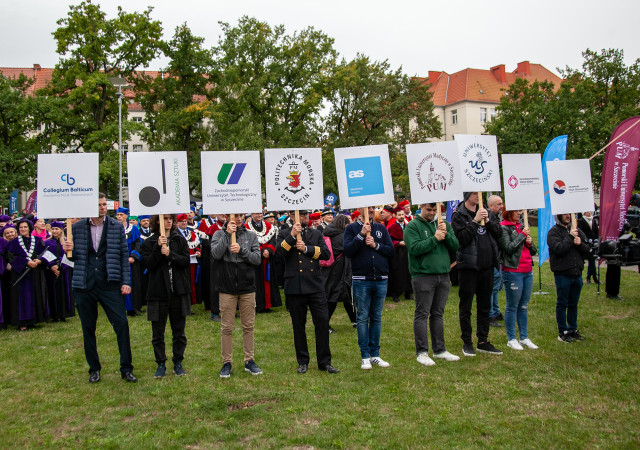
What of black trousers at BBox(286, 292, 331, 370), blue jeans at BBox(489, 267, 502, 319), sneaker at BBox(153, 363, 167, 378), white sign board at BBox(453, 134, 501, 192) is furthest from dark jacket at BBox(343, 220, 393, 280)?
blue jeans at BBox(489, 267, 502, 319)

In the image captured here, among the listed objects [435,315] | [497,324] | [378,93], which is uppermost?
[378,93]

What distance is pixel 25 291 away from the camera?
10734 millimetres

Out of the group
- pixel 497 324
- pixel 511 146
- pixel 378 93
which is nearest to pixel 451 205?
pixel 497 324

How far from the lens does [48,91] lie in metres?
36.3

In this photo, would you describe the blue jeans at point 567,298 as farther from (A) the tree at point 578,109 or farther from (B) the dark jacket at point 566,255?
(A) the tree at point 578,109

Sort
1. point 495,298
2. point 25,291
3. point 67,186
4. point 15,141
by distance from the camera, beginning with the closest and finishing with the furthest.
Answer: point 67,186, point 495,298, point 25,291, point 15,141

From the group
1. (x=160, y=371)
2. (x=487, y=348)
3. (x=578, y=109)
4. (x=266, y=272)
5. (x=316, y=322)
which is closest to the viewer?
(x=160, y=371)

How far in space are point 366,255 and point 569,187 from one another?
3694 mm

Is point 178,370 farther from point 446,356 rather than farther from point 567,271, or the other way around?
point 567,271

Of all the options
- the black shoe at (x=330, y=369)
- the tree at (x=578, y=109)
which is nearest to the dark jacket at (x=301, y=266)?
the black shoe at (x=330, y=369)

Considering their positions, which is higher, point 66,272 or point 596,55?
point 596,55

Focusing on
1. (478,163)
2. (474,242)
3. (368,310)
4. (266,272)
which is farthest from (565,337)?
(266,272)

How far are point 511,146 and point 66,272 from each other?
38545 millimetres

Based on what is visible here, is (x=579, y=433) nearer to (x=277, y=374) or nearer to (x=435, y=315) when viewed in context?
(x=435, y=315)
